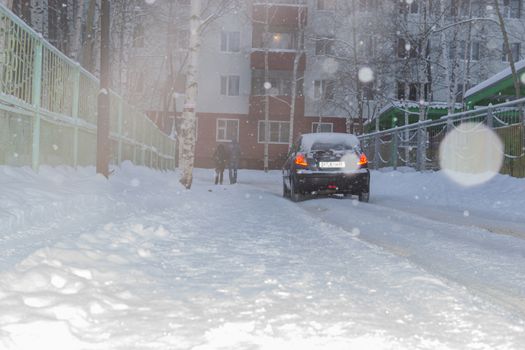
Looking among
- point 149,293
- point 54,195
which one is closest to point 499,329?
point 149,293

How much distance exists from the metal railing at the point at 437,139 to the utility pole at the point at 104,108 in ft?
26.2

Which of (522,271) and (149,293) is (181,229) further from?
(522,271)

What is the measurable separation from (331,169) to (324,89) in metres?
29.0

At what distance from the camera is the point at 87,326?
102 inches

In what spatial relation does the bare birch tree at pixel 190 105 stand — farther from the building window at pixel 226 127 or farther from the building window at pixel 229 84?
the building window at pixel 229 84

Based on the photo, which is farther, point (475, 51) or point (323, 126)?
point (323, 126)

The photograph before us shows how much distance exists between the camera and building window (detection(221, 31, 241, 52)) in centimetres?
4041

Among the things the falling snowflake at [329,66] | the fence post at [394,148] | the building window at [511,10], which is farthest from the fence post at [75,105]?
the building window at [511,10]

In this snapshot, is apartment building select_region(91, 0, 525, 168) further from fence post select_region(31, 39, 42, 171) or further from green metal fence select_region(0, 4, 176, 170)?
fence post select_region(31, 39, 42, 171)

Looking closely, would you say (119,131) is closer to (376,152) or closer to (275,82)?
(376,152)

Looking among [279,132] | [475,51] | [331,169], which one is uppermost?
[475,51]

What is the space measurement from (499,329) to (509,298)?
88 centimetres

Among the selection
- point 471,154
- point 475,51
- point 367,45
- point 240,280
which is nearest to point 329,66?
point 367,45

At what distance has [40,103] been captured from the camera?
7637mm
